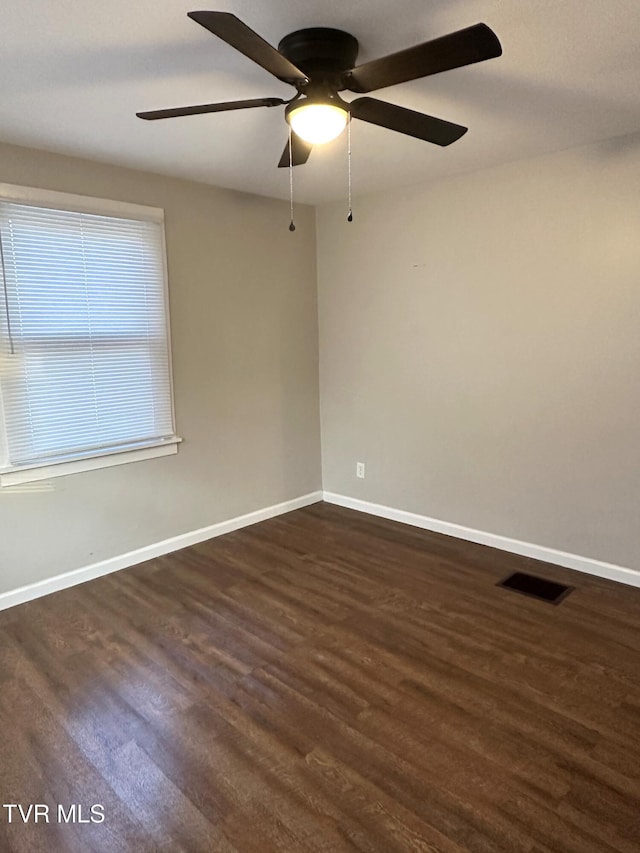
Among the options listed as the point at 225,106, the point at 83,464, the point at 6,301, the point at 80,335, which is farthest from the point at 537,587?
the point at 6,301

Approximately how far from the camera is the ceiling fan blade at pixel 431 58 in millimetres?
1339

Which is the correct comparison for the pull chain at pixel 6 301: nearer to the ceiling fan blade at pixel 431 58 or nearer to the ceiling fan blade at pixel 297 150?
the ceiling fan blade at pixel 297 150

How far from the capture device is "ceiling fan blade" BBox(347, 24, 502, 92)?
4.39 ft

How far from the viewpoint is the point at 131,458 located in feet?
10.7

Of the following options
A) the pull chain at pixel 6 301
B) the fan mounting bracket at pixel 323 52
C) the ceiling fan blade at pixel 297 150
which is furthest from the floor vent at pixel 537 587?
the pull chain at pixel 6 301

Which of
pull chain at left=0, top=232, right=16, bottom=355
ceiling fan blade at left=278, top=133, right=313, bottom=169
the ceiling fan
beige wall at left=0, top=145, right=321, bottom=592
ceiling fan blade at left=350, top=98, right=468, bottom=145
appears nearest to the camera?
the ceiling fan

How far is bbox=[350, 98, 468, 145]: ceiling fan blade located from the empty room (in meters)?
0.01

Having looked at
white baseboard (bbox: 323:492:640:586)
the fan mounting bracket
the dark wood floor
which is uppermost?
the fan mounting bracket

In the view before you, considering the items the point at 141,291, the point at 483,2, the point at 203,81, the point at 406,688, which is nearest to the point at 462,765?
the point at 406,688

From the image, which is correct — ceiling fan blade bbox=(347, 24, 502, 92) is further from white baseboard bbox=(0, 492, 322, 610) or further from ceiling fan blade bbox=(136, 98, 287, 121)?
white baseboard bbox=(0, 492, 322, 610)

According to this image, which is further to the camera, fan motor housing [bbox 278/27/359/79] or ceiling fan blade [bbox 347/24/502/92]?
fan motor housing [bbox 278/27/359/79]

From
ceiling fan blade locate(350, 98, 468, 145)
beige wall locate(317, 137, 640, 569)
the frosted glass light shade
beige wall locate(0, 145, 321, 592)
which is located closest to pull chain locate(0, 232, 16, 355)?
beige wall locate(0, 145, 321, 592)

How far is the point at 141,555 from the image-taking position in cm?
338

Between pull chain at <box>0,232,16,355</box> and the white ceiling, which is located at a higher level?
the white ceiling
